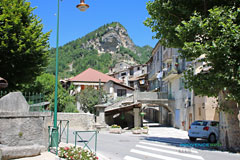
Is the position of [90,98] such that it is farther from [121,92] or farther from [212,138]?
[212,138]

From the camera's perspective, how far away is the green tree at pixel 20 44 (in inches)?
770

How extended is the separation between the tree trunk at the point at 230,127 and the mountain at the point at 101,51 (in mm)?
94598

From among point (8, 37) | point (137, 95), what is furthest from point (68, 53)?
point (8, 37)

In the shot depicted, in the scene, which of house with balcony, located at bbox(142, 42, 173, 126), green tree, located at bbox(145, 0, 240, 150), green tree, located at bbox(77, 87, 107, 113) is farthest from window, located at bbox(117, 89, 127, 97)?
green tree, located at bbox(145, 0, 240, 150)

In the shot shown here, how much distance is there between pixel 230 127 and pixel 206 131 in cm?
412

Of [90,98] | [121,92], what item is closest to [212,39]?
[90,98]

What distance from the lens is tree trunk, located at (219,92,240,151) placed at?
13594 mm

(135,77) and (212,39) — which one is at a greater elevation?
(135,77)

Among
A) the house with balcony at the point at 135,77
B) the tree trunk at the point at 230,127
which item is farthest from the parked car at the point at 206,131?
the house with balcony at the point at 135,77

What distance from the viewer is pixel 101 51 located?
147 metres

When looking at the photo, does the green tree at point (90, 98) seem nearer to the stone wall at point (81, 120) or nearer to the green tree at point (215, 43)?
the stone wall at point (81, 120)

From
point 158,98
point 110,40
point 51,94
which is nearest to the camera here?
point 158,98

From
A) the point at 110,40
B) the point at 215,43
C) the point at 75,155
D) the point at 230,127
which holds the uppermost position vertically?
the point at 110,40

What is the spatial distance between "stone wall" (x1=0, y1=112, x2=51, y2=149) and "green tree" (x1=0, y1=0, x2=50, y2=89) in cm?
1035
